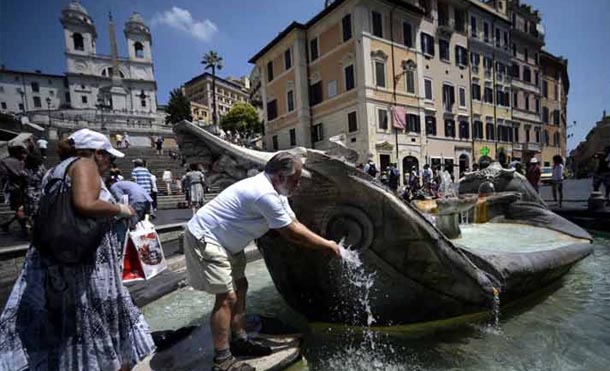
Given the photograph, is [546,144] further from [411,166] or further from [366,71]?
[366,71]

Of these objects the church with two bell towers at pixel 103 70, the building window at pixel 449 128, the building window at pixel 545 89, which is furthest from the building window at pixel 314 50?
the church with two bell towers at pixel 103 70

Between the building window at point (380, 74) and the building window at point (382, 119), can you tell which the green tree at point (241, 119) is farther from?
the building window at point (382, 119)

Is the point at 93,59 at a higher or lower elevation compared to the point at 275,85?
A: higher

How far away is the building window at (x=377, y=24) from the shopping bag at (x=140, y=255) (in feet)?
78.6

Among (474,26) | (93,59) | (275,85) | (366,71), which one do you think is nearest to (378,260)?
(366,71)

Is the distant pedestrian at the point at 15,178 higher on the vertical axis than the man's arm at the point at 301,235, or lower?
higher

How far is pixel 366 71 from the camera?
22203 mm

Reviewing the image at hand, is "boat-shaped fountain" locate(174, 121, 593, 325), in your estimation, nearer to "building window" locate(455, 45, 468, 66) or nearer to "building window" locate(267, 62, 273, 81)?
"building window" locate(267, 62, 273, 81)

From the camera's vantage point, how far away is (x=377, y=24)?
2297 cm

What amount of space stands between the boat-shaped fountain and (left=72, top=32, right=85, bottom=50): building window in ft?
243

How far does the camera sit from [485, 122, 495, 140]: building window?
99.9 feet

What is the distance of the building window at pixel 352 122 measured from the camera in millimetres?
22969

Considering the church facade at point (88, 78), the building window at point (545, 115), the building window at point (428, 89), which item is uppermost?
the church facade at point (88, 78)

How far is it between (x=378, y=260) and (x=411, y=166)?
2301 cm
